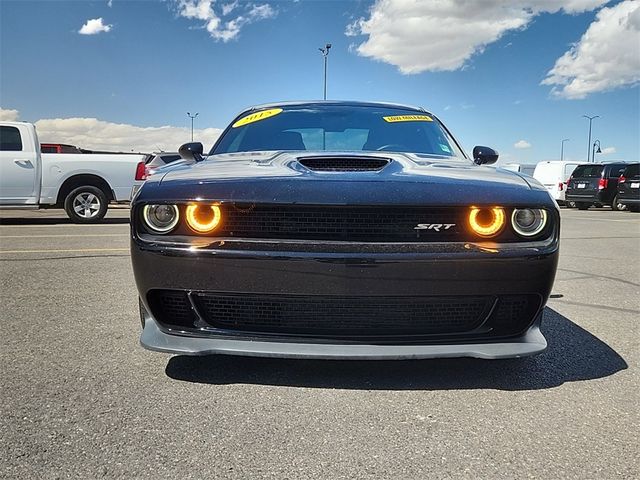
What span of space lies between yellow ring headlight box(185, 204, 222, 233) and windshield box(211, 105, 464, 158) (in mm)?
1248

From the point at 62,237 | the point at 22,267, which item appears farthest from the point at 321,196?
the point at 62,237

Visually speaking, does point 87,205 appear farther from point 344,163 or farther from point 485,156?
point 344,163

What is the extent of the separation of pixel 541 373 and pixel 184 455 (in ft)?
5.54

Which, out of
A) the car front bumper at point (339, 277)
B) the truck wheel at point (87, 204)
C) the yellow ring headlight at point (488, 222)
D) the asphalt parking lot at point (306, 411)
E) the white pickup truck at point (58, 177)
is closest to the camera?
the asphalt parking lot at point (306, 411)

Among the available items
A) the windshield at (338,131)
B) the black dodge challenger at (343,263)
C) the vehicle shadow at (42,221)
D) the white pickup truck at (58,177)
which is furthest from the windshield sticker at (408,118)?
the vehicle shadow at (42,221)

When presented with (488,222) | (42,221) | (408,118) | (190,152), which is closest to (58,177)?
(42,221)

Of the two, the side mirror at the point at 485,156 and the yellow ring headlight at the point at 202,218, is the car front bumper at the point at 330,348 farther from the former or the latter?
the side mirror at the point at 485,156

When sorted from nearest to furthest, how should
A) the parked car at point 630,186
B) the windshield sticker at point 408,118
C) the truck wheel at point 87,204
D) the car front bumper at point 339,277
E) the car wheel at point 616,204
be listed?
the car front bumper at point 339,277
the windshield sticker at point 408,118
the truck wheel at point 87,204
the parked car at point 630,186
the car wheel at point 616,204

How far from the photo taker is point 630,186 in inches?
689

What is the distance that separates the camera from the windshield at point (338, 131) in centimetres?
360

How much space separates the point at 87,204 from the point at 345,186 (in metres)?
9.45

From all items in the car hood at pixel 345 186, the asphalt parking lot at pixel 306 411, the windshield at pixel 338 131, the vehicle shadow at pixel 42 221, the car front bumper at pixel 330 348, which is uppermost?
the windshield at pixel 338 131

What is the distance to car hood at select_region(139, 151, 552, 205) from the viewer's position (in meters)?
2.25

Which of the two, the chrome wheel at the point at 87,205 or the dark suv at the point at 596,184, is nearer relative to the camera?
the chrome wheel at the point at 87,205
